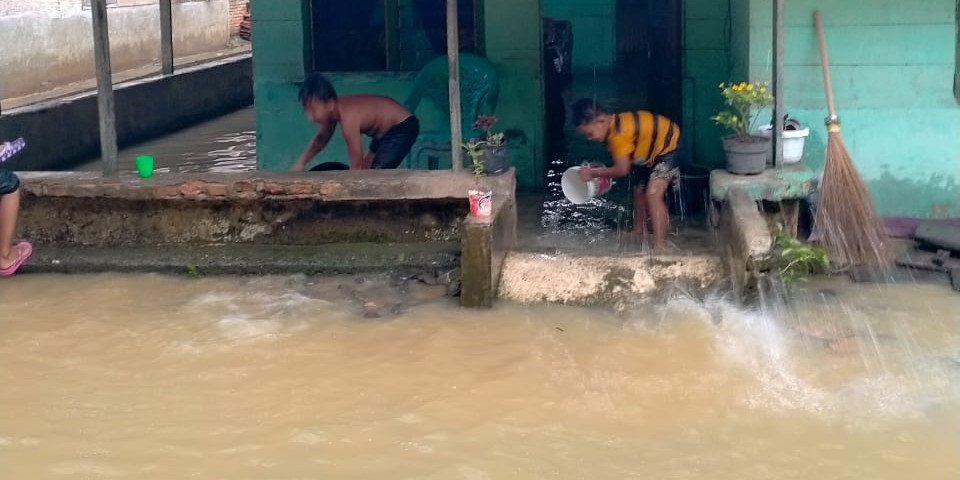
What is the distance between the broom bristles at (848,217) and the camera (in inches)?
295

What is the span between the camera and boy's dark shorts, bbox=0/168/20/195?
309 inches

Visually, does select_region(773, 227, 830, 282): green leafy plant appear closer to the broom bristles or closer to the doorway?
the broom bristles

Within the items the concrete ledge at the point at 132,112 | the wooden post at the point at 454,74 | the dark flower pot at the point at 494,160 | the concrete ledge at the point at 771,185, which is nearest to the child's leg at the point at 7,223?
the concrete ledge at the point at 132,112

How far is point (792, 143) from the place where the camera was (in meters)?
7.77

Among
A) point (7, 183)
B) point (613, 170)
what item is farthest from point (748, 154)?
point (7, 183)

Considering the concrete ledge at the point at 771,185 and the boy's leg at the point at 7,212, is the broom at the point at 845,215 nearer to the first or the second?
the concrete ledge at the point at 771,185

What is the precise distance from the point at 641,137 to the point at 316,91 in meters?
3.14

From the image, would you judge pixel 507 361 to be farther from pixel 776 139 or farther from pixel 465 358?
pixel 776 139

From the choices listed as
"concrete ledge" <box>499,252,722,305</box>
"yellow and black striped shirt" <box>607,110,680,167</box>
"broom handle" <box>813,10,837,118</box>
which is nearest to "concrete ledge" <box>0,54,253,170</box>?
"concrete ledge" <box>499,252,722,305</box>

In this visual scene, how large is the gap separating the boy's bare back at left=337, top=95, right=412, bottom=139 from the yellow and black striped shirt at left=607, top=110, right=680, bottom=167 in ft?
8.27

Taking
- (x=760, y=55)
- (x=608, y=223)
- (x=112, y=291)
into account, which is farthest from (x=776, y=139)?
(x=112, y=291)

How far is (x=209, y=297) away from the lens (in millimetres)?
7547

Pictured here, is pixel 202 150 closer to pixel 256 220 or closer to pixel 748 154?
pixel 256 220

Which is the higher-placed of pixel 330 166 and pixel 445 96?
pixel 445 96
